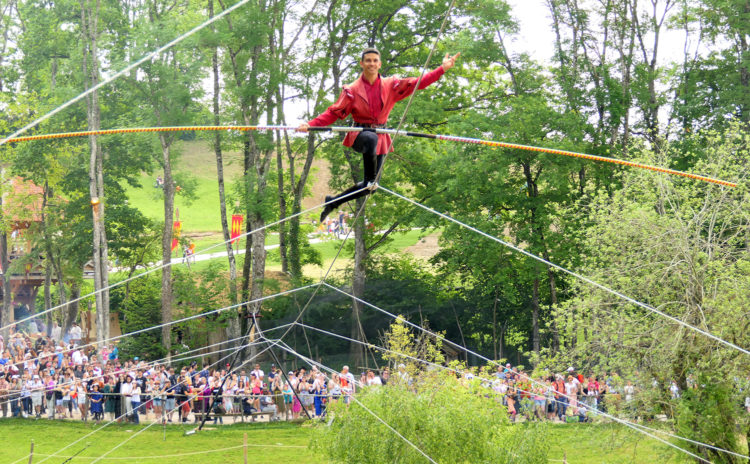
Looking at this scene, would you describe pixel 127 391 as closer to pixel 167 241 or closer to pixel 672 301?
pixel 167 241

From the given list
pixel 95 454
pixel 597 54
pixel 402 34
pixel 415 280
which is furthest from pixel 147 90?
pixel 597 54

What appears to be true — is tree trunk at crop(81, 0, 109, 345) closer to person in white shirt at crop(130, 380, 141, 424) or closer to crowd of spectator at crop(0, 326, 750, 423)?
crowd of spectator at crop(0, 326, 750, 423)

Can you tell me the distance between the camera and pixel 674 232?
12125mm

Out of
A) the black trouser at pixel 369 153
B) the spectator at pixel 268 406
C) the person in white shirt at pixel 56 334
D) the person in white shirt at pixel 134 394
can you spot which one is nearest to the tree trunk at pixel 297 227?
the spectator at pixel 268 406

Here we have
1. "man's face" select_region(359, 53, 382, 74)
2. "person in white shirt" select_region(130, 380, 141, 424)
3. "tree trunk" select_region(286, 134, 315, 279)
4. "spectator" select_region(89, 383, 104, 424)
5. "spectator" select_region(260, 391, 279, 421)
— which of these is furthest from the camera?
"tree trunk" select_region(286, 134, 315, 279)

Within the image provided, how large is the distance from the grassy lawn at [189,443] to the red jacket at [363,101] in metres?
10.2

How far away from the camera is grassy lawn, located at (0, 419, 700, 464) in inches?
622

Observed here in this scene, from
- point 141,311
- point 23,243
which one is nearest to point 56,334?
point 141,311

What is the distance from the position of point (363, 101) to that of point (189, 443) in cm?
1335

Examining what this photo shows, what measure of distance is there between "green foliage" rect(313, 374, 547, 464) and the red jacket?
17.8 ft

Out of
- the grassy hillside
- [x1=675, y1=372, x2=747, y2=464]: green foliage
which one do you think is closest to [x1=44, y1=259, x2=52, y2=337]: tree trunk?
the grassy hillside

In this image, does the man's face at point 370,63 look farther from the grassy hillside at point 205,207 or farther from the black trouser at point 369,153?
the grassy hillside at point 205,207

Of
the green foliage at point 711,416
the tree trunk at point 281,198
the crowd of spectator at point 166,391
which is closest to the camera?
the green foliage at point 711,416

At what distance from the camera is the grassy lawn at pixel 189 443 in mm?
15797
